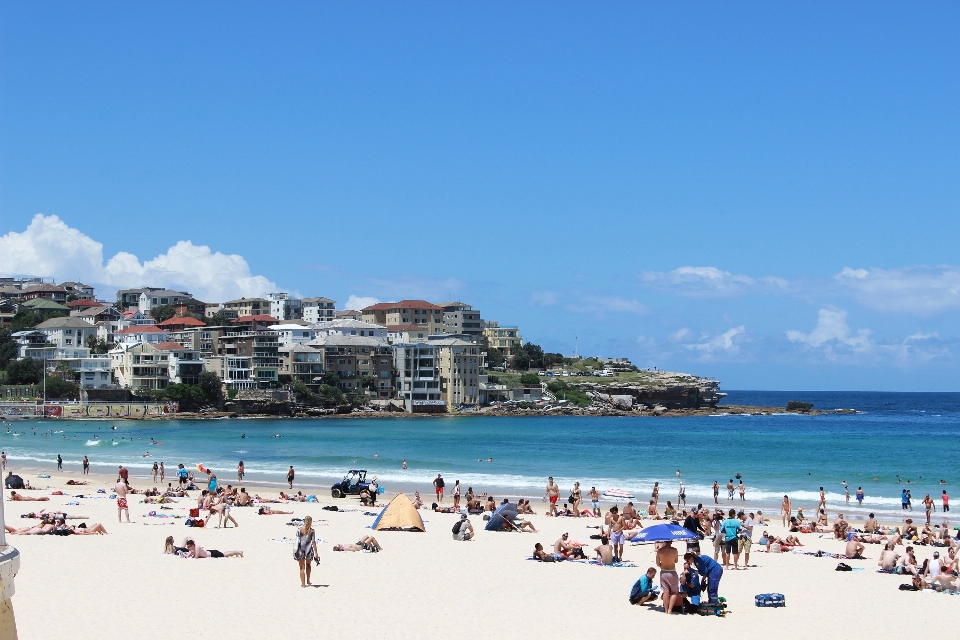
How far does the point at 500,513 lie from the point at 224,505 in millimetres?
6723

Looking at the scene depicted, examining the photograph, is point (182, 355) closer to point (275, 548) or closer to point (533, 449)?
point (533, 449)

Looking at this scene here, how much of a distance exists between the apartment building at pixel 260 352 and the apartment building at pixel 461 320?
32.4m

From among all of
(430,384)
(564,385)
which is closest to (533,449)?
(430,384)

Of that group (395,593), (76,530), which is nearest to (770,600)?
(395,593)

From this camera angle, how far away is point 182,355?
349ft

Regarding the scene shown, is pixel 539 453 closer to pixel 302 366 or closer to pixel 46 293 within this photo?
→ pixel 302 366

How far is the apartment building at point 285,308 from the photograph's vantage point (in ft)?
472

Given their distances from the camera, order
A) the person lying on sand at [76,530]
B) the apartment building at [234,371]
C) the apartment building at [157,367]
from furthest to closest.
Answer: the apartment building at [234,371] → the apartment building at [157,367] → the person lying on sand at [76,530]

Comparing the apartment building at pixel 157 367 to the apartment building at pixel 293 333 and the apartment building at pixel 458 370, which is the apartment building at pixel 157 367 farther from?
the apartment building at pixel 458 370

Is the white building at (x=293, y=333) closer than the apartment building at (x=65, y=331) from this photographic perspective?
Yes

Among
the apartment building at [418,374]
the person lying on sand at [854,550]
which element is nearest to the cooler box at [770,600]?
the person lying on sand at [854,550]

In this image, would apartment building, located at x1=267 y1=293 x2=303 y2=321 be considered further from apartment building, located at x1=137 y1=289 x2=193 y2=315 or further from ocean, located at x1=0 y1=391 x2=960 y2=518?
ocean, located at x1=0 y1=391 x2=960 y2=518

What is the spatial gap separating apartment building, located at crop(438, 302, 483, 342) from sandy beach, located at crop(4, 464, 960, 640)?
116m

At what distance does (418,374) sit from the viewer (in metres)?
113
